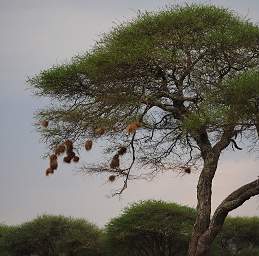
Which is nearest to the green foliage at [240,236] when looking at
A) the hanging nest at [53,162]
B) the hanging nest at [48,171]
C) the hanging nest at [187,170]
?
the hanging nest at [187,170]

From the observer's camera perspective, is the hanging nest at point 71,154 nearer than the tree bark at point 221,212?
Yes

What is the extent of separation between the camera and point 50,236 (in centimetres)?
3897

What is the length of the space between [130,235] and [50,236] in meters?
7.57

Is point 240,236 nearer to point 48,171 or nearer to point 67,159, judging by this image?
point 67,159

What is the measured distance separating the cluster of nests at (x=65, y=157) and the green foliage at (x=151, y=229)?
41.5 ft

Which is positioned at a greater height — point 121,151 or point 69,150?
point 121,151

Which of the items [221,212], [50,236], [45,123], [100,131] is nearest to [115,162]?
[100,131]

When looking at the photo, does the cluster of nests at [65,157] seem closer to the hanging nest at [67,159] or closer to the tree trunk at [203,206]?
the hanging nest at [67,159]

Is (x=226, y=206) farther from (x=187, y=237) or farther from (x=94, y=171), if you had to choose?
(x=187, y=237)

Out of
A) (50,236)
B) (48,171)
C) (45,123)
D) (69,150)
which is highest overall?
(50,236)

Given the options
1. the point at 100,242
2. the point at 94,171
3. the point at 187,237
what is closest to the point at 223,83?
the point at 94,171

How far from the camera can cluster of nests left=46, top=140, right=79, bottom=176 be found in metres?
19.6

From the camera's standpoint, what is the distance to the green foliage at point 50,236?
3788cm

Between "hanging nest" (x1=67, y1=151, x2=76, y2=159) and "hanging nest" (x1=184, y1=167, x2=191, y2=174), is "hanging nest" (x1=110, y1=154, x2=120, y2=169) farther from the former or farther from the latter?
"hanging nest" (x1=184, y1=167, x2=191, y2=174)
